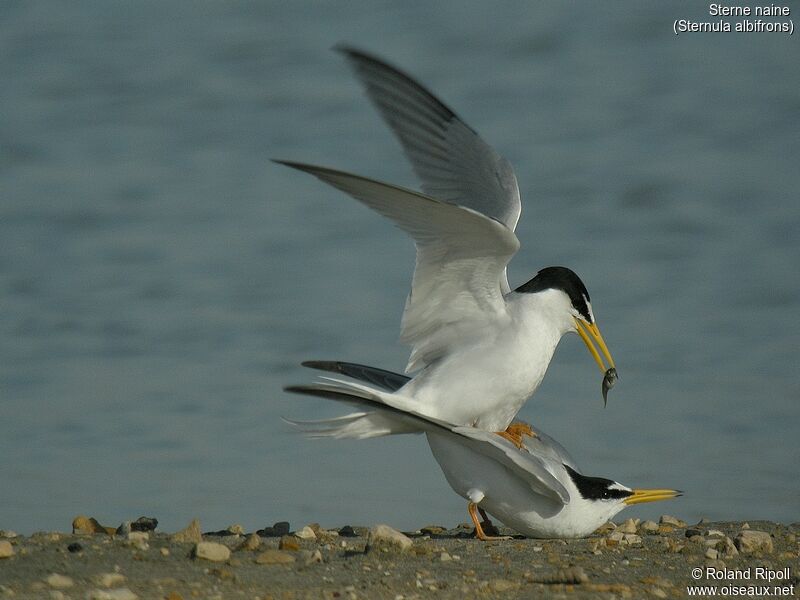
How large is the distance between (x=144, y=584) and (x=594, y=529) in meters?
2.56

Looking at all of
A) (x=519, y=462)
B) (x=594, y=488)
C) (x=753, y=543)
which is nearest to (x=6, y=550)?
(x=519, y=462)

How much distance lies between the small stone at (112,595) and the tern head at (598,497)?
2.51m

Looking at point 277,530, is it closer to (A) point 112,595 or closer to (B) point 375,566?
(B) point 375,566

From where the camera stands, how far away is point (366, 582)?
14.8 ft

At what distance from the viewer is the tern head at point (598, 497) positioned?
589 cm

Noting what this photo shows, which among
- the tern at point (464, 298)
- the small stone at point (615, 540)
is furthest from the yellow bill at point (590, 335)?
the small stone at point (615, 540)

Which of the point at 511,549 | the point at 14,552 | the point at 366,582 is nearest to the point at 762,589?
the point at 511,549

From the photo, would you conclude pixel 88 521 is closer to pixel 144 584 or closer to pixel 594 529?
pixel 144 584

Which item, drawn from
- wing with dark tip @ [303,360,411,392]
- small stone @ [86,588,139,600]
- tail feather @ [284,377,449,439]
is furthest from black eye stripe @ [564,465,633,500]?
small stone @ [86,588,139,600]

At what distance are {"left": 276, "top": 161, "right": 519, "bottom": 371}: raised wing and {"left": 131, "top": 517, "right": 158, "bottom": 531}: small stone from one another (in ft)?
5.19

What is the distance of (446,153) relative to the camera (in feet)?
22.1

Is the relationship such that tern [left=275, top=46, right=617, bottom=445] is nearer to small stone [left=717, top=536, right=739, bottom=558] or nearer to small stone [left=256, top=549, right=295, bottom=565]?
small stone [left=717, top=536, right=739, bottom=558]

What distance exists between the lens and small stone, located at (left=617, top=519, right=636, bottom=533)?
248 inches

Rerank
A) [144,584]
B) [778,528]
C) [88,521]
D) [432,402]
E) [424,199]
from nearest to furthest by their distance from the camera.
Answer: [144,584] < [424,199] < [88,521] < [432,402] < [778,528]
